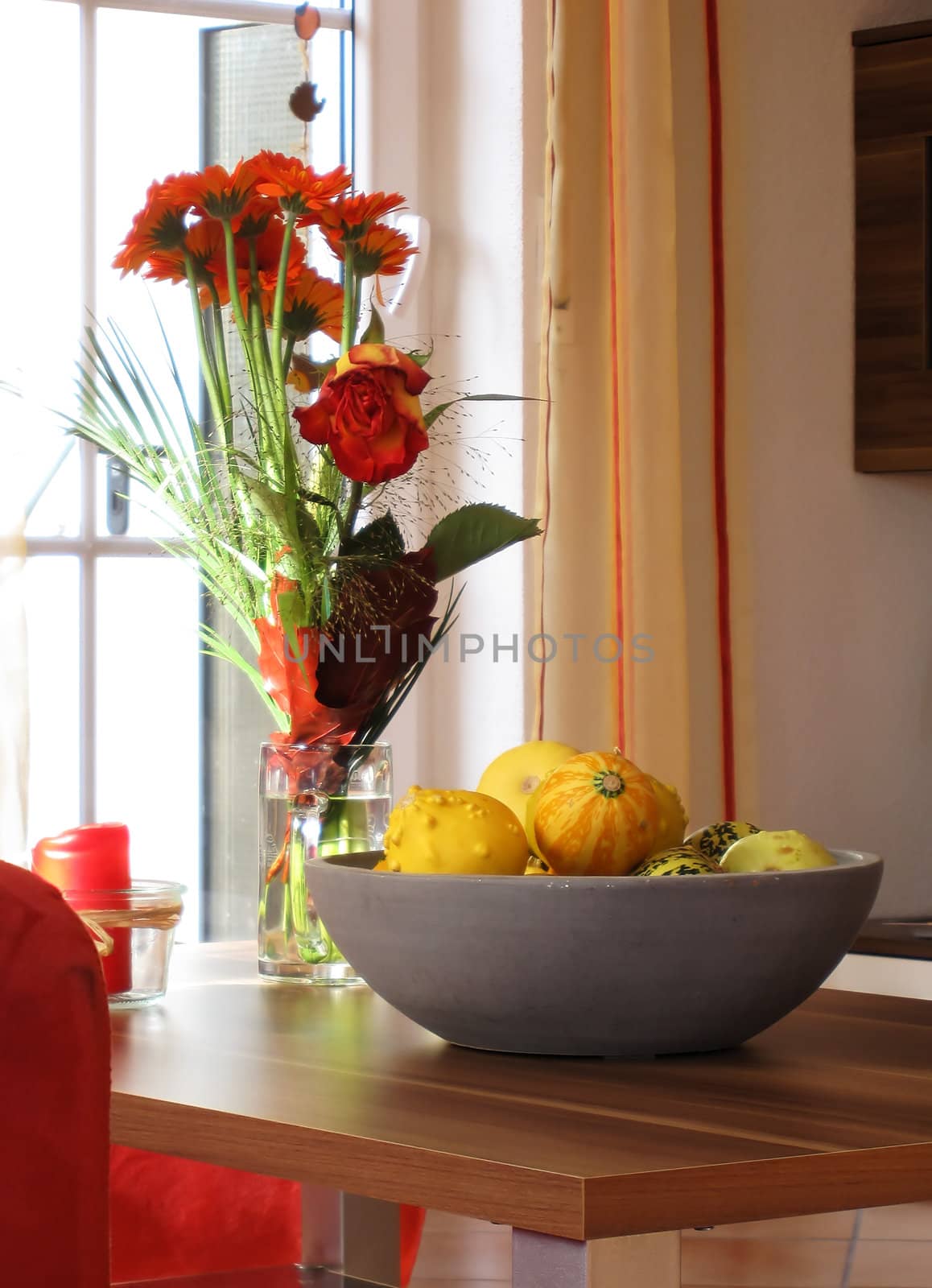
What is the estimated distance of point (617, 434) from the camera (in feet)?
6.74

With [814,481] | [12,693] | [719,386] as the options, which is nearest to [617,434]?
[719,386]

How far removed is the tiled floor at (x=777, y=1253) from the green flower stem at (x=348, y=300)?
1.31m

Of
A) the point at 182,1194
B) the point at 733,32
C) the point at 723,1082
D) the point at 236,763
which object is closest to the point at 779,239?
the point at 733,32

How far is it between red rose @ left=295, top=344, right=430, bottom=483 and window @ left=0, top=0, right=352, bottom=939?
3.35 feet

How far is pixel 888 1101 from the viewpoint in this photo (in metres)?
0.73

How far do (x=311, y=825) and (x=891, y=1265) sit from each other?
1.32 meters

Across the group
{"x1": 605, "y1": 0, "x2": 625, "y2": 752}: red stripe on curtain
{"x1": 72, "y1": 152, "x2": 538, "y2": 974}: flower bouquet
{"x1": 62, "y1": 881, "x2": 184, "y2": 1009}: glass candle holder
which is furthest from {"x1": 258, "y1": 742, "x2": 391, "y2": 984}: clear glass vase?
{"x1": 605, "y1": 0, "x2": 625, "y2": 752}: red stripe on curtain

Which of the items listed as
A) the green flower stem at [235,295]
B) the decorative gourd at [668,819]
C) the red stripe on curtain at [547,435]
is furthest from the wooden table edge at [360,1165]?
the red stripe on curtain at [547,435]

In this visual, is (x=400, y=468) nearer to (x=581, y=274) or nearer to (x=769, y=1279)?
(x=581, y=274)

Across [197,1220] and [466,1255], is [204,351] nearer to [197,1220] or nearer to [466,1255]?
[197,1220]

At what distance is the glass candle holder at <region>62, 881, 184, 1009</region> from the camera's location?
1032 millimetres

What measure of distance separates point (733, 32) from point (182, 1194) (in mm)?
1719

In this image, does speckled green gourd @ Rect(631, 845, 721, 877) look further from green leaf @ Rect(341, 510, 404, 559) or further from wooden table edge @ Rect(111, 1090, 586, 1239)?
green leaf @ Rect(341, 510, 404, 559)

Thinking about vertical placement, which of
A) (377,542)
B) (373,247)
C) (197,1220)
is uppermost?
(373,247)
